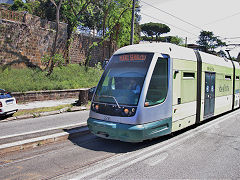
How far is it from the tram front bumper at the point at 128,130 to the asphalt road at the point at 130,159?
0.39 m

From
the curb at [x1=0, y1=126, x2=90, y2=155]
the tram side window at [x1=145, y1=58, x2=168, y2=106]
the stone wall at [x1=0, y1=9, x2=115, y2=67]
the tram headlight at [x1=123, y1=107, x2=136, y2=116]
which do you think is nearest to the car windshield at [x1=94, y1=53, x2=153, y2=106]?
the tram headlight at [x1=123, y1=107, x2=136, y2=116]

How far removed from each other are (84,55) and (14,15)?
9416mm

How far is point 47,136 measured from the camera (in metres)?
6.52

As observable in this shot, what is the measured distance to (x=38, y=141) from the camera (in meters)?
6.18

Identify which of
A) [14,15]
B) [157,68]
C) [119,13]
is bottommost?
[157,68]

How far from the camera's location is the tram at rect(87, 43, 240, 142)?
18.5 ft

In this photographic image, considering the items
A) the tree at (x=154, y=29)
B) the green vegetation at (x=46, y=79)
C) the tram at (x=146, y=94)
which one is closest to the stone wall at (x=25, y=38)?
the green vegetation at (x=46, y=79)

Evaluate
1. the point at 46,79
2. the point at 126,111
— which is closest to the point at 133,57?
the point at 126,111

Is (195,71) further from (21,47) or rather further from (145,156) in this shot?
(21,47)

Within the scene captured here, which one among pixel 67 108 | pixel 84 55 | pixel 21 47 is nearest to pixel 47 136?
pixel 67 108

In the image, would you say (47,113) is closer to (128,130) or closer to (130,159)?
(128,130)

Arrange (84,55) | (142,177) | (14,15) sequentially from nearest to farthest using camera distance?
(142,177) → (14,15) → (84,55)

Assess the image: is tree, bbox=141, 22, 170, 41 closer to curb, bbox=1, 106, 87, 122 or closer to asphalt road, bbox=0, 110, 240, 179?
curb, bbox=1, 106, 87, 122

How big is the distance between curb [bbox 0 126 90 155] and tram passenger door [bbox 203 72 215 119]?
475 cm
